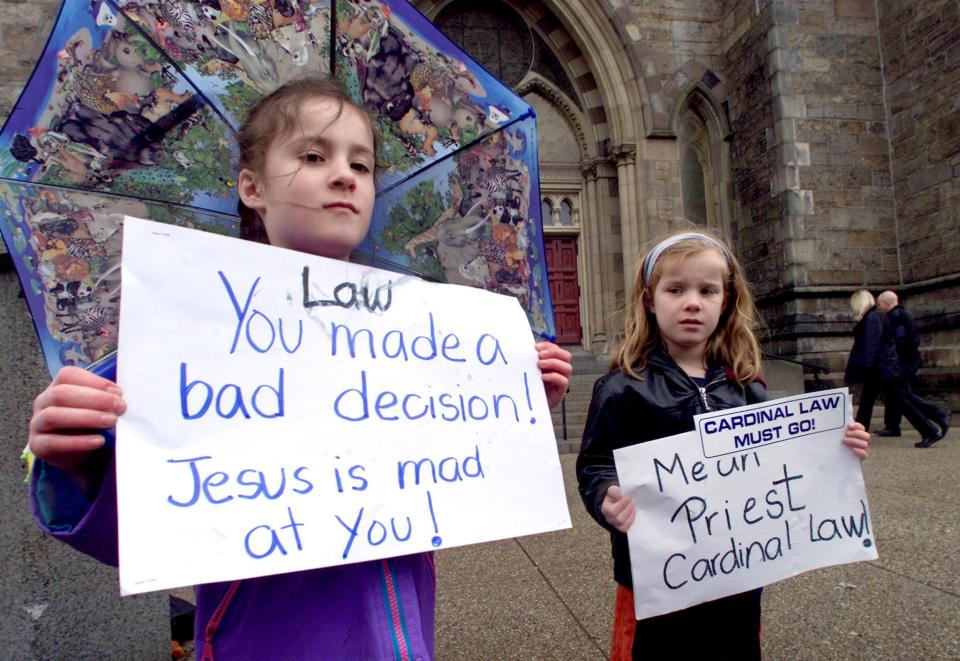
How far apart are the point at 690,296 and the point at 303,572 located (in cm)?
117

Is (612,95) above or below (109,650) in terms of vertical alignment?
above

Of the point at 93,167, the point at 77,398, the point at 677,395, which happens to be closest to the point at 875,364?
the point at 677,395

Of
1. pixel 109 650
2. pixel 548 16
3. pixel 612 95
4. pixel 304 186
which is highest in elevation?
pixel 548 16

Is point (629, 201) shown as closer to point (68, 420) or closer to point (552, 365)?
point (552, 365)

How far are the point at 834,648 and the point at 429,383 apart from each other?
6.66 ft

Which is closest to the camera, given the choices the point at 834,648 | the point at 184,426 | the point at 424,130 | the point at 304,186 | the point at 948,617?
the point at 184,426

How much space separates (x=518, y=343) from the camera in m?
1.31

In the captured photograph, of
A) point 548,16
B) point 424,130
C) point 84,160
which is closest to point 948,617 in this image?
point 424,130

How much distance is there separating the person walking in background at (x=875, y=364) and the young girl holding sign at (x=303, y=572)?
6819 mm

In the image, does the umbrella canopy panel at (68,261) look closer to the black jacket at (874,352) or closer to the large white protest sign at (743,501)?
the large white protest sign at (743,501)

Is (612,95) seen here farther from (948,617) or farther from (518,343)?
(518,343)

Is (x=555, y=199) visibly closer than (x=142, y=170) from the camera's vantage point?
No

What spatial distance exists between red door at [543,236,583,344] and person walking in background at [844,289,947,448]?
547 cm

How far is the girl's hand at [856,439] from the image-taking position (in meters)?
1.64
